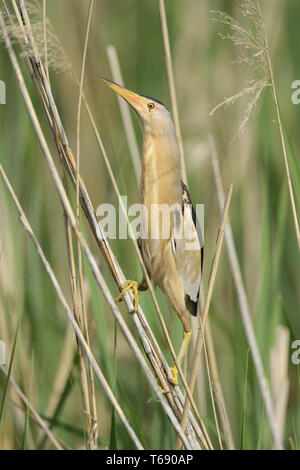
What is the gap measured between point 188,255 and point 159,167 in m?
0.23

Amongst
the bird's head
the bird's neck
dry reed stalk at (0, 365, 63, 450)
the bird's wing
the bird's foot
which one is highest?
the bird's head

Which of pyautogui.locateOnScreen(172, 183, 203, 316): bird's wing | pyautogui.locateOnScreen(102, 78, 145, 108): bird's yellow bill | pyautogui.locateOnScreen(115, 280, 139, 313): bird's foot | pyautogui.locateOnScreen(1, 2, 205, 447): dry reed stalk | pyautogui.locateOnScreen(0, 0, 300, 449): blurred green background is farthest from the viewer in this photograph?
pyautogui.locateOnScreen(0, 0, 300, 449): blurred green background

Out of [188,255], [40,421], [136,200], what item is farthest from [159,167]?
[136,200]

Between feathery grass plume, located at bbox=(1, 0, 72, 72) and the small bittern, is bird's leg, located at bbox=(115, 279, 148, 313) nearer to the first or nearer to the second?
the small bittern

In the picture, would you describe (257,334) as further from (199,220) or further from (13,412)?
(13,412)

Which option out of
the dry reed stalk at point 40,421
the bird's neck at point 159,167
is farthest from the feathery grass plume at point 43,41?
the dry reed stalk at point 40,421

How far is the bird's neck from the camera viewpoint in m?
1.18

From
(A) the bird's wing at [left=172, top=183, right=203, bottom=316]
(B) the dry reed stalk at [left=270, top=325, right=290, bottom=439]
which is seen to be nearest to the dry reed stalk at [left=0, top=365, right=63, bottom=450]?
(A) the bird's wing at [left=172, top=183, right=203, bottom=316]

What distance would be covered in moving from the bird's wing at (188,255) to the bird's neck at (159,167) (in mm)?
78

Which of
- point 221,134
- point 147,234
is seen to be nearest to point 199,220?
point 147,234

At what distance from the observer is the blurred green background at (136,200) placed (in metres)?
1.42

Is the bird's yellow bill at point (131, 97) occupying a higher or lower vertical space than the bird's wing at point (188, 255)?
higher

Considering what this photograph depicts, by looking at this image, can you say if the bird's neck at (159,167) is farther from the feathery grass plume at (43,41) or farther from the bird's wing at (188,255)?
the feathery grass plume at (43,41)
